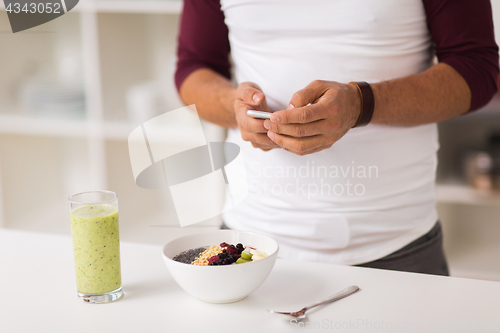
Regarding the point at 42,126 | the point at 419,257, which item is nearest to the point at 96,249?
the point at 419,257

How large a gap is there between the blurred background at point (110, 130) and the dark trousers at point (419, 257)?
76 cm

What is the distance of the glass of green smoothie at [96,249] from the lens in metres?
0.65

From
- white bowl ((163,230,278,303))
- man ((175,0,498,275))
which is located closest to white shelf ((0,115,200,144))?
man ((175,0,498,275))

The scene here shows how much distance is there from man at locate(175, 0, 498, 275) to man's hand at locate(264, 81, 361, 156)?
0.22ft

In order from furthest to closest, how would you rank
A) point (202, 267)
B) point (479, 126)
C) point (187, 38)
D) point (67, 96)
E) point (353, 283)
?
point (67, 96)
point (479, 126)
point (187, 38)
point (353, 283)
point (202, 267)

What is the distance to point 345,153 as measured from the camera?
0.95 meters

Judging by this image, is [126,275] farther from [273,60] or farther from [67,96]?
[67,96]

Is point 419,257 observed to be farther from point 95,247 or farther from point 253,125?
point 95,247

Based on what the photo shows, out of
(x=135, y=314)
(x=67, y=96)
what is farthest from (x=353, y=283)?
(x=67, y=96)

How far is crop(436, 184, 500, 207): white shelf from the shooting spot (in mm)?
1679

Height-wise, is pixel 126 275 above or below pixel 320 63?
below

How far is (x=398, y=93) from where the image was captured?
896 millimetres

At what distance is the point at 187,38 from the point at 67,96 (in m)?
1.04

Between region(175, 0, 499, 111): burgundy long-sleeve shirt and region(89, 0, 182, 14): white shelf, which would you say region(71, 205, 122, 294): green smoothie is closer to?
region(175, 0, 499, 111): burgundy long-sleeve shirt
